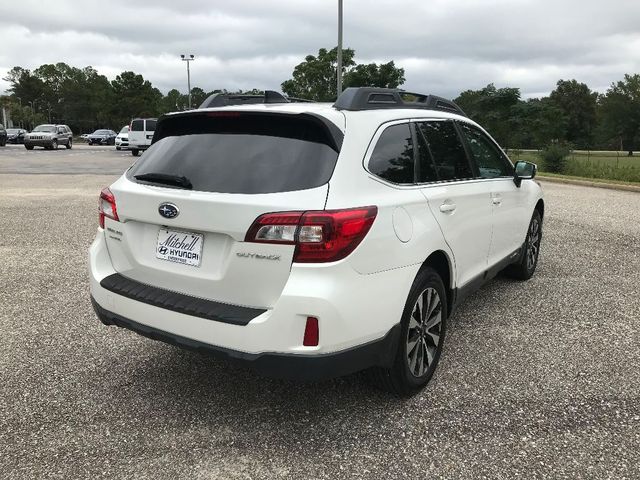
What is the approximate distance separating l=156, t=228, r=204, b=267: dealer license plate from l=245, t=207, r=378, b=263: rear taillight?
0.34 m

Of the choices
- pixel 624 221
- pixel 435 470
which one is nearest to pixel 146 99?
pixel 624 221

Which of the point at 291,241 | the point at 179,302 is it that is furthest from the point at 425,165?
the point at 179,302

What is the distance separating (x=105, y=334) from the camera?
4.30 metres

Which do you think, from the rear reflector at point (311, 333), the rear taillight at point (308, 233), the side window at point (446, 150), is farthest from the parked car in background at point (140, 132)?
the rear reflector at point (311, 333)

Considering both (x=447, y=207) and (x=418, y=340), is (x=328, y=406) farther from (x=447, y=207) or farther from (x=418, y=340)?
(x=447, y=207)

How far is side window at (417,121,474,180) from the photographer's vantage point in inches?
145

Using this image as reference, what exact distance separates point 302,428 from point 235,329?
76 centimetres

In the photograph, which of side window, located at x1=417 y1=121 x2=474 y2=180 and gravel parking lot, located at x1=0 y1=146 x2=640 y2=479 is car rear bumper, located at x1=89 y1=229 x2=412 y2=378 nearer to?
gravel parking lot, located at x1=0 y1=146 x2=640 y2=479

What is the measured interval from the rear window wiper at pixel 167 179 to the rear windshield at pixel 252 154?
1.0 inches

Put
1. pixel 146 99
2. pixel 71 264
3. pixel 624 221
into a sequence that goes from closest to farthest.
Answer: pixel 71 264 < pixel 624 221 < pixel 146 99

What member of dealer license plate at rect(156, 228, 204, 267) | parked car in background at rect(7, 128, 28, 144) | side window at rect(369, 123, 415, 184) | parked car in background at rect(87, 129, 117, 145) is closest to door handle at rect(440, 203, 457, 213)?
side window at rect(369, 123, 415, 184)

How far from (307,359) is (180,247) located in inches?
35.0

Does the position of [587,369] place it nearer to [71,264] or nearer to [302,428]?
[302,428]

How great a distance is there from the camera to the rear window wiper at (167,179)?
293 cm
